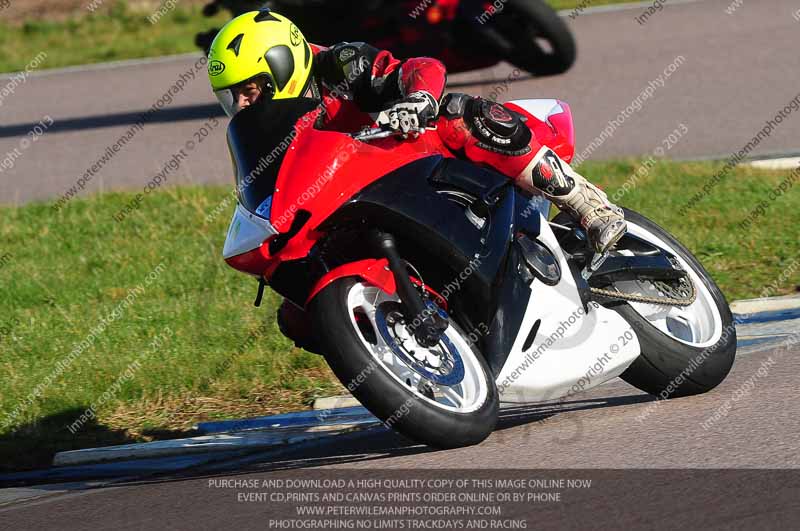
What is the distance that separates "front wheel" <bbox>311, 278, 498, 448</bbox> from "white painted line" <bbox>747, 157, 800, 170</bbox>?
4923mm

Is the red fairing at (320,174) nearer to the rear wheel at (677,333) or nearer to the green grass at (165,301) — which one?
the rear wheel at (677,333)

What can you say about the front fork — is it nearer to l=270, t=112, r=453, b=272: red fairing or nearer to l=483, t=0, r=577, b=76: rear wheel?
Result: l=270, t=112, r=453, b=272: red fairing

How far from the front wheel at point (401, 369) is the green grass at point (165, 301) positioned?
161 cm

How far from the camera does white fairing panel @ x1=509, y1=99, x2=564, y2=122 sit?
5.14 m

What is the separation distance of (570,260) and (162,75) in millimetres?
10652

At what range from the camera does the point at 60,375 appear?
630 centimetres

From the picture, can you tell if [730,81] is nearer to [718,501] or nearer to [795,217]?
[795,217]

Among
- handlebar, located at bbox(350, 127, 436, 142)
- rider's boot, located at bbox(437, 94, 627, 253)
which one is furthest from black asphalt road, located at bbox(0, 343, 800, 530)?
handlebar, located at bbox(350, 127, 436, 142)

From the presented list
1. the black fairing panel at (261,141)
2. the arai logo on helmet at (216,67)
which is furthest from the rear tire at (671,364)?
the arai logo on helmet at (216,67)

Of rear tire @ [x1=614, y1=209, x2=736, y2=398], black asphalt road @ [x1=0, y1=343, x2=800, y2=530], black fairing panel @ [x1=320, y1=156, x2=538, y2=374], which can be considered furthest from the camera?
rear tire @ [x1=614, y1=209, x2=736, y2=398]

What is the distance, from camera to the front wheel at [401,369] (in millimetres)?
4012

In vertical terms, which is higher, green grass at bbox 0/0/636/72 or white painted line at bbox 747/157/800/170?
white painted line at bbox 747/157/800/170

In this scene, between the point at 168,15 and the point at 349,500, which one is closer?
the point at 349,500

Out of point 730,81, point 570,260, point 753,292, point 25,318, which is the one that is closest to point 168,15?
point 730,81
